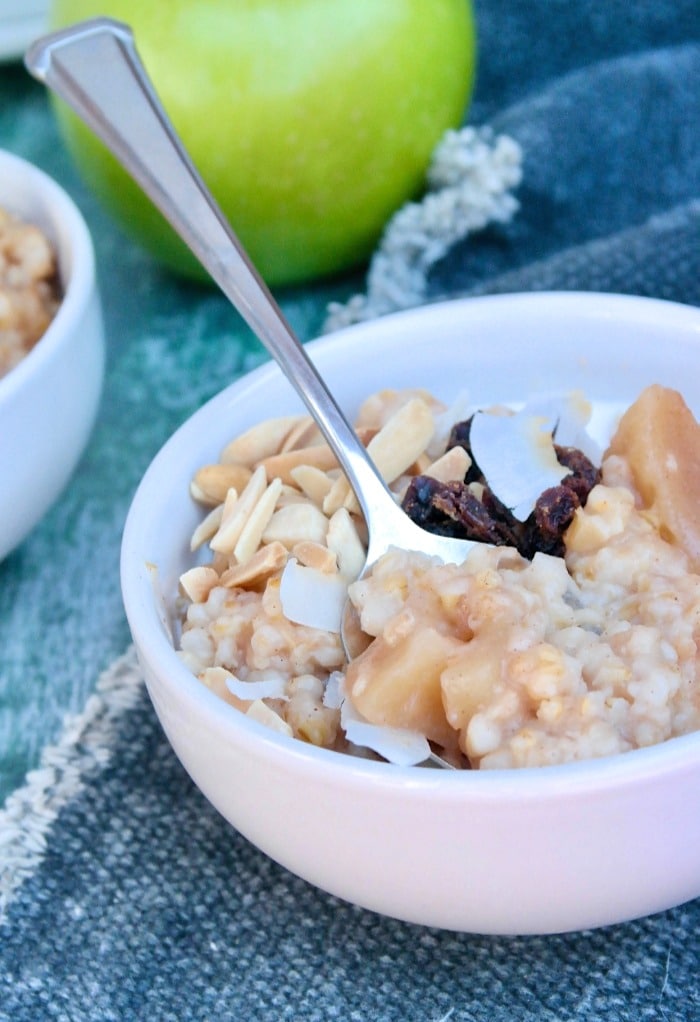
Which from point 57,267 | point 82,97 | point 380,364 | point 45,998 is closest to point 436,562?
point 380,364

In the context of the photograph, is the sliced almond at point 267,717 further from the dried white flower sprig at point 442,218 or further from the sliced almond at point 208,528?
the dried white flower sprig at point 442,218

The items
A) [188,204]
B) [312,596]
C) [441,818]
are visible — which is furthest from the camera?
[188,204]

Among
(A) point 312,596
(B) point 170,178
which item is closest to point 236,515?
(A) point 312,596

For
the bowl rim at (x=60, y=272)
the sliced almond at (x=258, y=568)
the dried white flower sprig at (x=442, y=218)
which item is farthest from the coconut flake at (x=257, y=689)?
the dried white flower sprig at (x=442, y=218)

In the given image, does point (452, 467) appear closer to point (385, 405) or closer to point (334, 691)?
point (385, 405)

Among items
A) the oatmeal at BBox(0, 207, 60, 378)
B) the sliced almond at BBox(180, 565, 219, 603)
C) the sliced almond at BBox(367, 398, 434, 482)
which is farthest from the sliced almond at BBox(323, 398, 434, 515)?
the oatmeal at BBox(0, 207, 60, 378)
